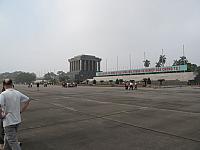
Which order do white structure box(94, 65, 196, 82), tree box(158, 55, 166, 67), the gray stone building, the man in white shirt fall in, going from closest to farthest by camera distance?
the man in white shirt, white structure box(94, 65, 196, 82), tree box(158, 55, 166, 67), the gray stone building

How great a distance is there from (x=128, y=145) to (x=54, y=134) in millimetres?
2359

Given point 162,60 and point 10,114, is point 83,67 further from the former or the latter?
point 10,114

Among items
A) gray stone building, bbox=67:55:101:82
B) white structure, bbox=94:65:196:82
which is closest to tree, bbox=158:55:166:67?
white structure, bbox=94:65:196:82

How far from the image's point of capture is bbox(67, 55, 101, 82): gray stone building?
14425 centimetres

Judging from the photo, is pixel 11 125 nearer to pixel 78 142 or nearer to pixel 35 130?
pixel 78 142

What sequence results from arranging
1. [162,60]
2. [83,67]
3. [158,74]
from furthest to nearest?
[83,67] → [162,60] → [158,74]

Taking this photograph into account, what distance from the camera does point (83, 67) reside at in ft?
486

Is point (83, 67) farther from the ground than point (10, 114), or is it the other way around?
point (83, 67)

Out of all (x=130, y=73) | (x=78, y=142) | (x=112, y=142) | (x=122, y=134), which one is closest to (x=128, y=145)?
(x=112, y=142)

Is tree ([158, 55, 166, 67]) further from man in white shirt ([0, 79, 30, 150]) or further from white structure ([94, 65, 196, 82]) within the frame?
man in white shirt ([0, 79, 30, 150])

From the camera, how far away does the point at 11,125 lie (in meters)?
3.62

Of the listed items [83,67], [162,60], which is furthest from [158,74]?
[83,67]

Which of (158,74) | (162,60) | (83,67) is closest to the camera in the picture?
(158,74)

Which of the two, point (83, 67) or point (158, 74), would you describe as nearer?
point (158, 74)
